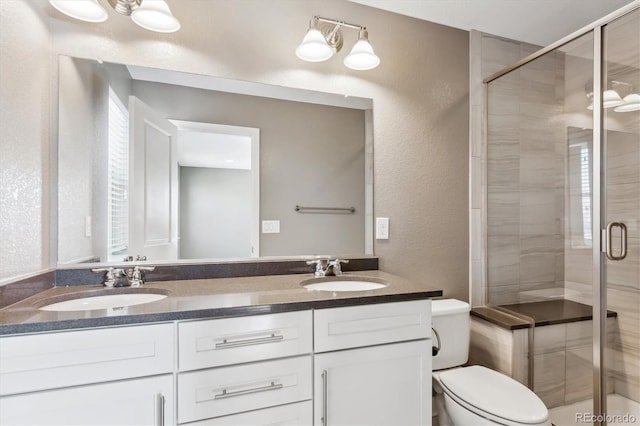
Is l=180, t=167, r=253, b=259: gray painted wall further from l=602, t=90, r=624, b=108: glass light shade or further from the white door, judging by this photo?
l=602, t=90, r=624, b=108: glass light shade

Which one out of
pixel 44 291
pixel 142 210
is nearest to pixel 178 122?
pixel 142 210

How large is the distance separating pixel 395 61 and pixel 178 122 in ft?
4.26

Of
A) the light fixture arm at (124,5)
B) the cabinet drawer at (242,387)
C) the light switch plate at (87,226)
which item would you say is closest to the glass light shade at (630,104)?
the cabinet drawer at (242,387)

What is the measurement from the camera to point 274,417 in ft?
3.71

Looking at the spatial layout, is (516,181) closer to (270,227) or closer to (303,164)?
(303,164)

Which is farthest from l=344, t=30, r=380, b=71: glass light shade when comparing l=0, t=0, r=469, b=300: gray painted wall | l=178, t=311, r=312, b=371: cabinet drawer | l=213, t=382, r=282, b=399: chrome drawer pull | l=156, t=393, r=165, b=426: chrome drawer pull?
l=156, t=393, r=165, b=426: chrome drawer pull

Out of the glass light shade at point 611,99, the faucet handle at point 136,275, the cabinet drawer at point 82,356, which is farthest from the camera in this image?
the glass light shade at point 611,99

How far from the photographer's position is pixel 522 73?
2.05 meters

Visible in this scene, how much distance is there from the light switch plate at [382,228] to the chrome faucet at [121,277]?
1246 mm

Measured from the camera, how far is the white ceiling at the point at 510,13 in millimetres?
1852

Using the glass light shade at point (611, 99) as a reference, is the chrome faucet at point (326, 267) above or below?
below

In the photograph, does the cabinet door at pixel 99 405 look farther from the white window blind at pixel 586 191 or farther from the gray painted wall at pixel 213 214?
the white window blind at pixel 586 191

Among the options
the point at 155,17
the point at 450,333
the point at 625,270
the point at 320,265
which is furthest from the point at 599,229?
the point at 155,17

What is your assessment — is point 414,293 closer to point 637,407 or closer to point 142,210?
point 142,210
